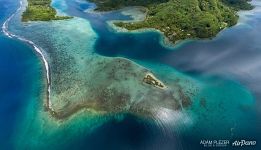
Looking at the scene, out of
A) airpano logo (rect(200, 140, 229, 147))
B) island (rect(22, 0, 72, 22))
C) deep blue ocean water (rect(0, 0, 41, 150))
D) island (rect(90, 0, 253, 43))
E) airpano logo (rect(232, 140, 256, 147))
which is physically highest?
island (rect(90, 0, 253, 43))

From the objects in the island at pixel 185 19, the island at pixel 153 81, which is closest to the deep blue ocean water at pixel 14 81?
the island at pixel 153 81

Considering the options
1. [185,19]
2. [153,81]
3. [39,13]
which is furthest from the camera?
[39,13]

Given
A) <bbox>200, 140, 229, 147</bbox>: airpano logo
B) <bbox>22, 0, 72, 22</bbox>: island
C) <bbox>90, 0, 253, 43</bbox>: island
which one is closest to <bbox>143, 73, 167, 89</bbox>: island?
<bbox>200, 140, 229, 147</bbox>: airpano logo

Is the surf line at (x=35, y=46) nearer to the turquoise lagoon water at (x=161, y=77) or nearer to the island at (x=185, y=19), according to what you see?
the turquoise lagoon water at (x=161, y=77)

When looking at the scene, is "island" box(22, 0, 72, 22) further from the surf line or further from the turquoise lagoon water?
the turquoise lagoon water

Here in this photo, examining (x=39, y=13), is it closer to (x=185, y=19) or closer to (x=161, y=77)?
(x=185, y=19)

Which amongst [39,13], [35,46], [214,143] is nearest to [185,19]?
[35,46]
